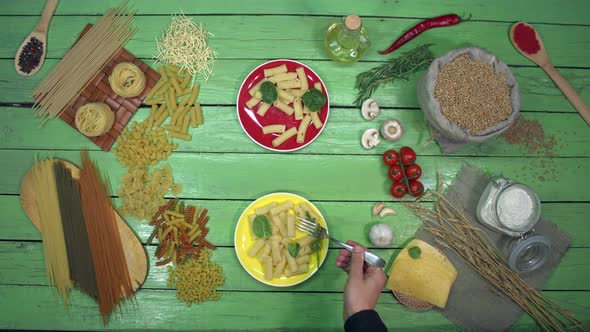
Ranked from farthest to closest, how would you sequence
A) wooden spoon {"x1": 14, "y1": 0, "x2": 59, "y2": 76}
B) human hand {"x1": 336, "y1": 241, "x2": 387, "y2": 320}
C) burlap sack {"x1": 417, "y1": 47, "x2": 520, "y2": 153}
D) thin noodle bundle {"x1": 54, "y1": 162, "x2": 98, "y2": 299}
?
wooden spoon {"x1": 14, "y1": 0, "x2": 59, "y2": 76} < thin noodle bundle {"x1": 54, "y1": 162, "x2": 98, "y2": 299} < burlap sack {"x1": 417, "y1": 47, "x2": 520, "y2": 153} < human hand {"x1": 336, "y1": 241, "x2": 387, "y2": 320}

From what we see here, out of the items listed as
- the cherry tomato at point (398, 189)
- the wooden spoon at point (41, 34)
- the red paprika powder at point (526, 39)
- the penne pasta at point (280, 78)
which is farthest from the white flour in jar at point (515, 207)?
the wooden spoon at point (41, 34)

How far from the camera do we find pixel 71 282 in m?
1.77

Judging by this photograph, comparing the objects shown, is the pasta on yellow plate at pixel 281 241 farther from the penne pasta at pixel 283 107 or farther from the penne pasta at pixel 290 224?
the penne pasta at pixel 283 107

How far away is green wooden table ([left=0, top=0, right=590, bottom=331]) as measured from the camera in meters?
1.79

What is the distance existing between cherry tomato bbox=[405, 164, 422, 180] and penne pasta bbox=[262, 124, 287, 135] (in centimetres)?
61

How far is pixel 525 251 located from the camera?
1.71m

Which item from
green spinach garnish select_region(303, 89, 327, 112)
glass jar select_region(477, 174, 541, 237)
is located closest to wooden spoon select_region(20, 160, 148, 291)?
green spinach garnish select_region(303, 89, 327, 112)

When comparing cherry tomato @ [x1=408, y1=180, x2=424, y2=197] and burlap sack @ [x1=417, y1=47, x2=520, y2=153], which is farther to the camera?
cherry tomato @ [x1=408, y1=180, x2=424, y2=197]

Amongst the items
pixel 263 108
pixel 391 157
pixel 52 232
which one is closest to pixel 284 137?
pixel 263 108

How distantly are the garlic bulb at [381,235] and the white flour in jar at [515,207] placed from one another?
481 mm

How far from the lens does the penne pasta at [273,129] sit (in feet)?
A: 5.77

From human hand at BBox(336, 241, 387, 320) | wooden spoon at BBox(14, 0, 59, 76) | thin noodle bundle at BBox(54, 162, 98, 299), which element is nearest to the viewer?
human hand at BBox(336, 241, 387, 320)

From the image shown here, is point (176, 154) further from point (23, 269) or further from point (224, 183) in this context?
point (23, 269)

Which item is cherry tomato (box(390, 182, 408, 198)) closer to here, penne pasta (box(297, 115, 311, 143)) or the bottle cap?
penne pasta (box(297, 115, 311, 143))
